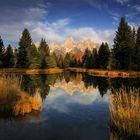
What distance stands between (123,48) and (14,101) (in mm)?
50082

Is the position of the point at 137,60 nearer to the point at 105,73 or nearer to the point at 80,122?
the point at 105,73

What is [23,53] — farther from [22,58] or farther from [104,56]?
[104,56]

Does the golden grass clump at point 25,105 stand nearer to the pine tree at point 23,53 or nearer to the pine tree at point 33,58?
the pine tree at point 23,53

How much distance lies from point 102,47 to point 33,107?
62.8 metres

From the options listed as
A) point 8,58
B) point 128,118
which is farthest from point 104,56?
point 128,118

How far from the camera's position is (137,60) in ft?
206

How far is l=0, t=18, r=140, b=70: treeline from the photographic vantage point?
63.2 meters

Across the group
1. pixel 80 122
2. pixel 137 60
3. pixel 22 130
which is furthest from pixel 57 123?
pixel 137 60

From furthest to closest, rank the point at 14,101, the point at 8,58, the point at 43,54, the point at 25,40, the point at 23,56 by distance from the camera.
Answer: the point at 43,54
the point at 25,40
the point at 8,58
the point at 23,56
the point at 14,101

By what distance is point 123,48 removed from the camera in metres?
63.6

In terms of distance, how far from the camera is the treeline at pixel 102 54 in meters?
63.2

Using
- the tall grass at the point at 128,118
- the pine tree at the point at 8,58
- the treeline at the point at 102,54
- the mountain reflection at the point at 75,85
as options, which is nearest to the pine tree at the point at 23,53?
the treeline at the point at 102,54

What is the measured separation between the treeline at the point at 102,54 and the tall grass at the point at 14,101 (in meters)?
46.9

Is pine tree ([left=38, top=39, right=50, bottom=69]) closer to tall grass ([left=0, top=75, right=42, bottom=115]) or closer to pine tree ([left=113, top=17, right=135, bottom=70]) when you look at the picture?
pine tree ([left=113, top=17, right=135, bottom=70])
